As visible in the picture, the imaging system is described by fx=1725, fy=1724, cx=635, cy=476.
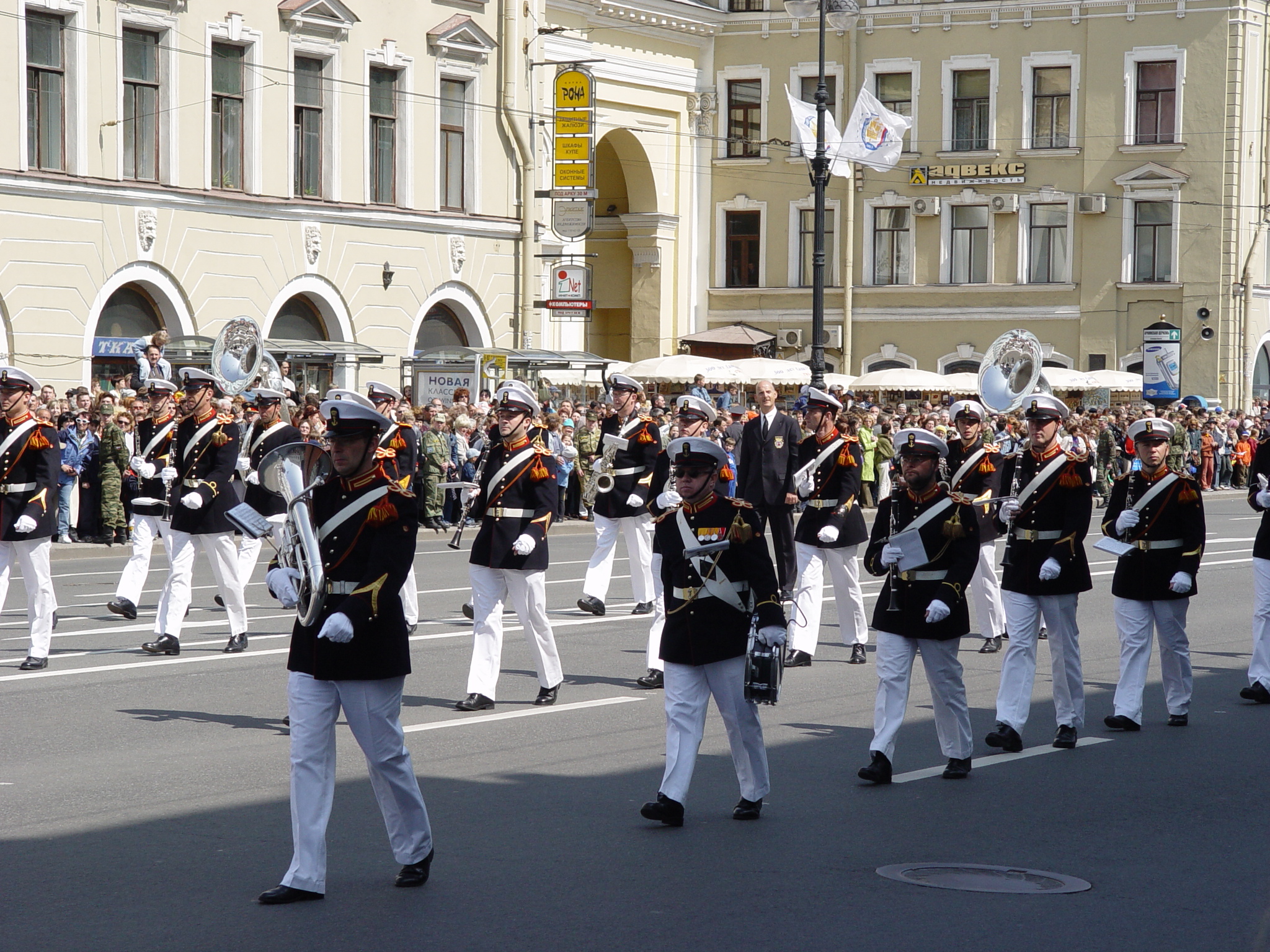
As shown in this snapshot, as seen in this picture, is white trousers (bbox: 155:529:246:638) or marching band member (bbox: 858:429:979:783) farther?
white trousers (bbox: 155:529:246:638)

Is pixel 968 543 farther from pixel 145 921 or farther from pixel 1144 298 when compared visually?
pixel 1144 298

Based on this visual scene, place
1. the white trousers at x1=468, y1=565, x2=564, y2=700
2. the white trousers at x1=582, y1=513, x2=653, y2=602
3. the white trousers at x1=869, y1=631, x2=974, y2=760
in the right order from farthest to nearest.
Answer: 1. the white trousers at x1=582, y1=513, x2=653, y2=602
2. the white trousers at x1=468, y1=565, x2=564, y2=700
3. the white trousers at x1=869, y1=631, x2=974, y2=760

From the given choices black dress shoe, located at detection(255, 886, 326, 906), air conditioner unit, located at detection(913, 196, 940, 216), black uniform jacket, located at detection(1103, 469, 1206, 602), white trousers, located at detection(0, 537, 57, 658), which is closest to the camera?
black dress shoe, located at detection(255, 886, 326, 906)

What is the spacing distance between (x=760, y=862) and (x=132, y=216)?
1008 inches

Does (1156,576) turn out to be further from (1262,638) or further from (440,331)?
(440,331)

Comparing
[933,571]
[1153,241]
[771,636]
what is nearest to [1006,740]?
[933,571]

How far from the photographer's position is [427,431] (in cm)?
2473

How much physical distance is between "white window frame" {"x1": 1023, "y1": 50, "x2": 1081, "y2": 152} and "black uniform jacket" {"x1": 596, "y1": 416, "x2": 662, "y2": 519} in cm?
3431

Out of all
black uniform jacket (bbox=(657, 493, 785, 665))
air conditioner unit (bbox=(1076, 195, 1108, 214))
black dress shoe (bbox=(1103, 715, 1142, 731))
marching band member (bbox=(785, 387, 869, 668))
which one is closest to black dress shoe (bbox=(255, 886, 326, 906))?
black uniform jacket (bbox=(657, 493, 785, 665))

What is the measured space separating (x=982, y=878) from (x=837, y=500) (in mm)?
6412

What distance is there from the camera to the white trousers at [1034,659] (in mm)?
9766

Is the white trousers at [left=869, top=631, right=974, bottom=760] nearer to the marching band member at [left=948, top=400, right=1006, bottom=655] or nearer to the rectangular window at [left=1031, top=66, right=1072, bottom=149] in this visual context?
the marching band member at [left=948, top=400, right=1006, bottom=655]

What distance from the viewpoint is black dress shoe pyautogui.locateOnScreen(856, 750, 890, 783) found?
343 inches

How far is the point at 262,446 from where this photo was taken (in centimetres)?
1316
